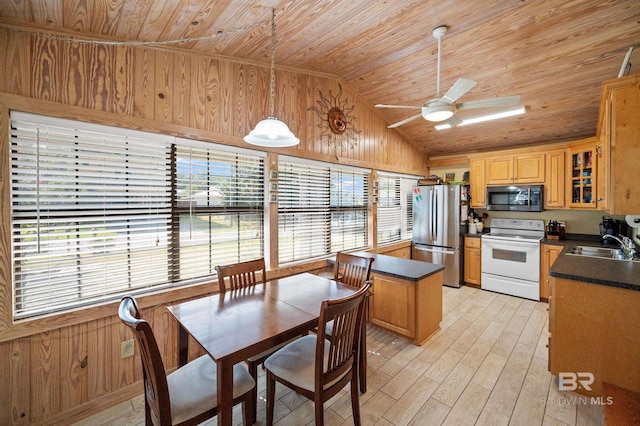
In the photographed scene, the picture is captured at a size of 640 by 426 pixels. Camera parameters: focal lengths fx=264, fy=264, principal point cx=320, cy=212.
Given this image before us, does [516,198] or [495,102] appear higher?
[495,102]

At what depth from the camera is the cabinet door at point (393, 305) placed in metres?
2.75

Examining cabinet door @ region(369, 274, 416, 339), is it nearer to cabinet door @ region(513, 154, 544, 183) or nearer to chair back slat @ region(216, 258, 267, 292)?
chair back slat @ region(216, 258, 267, 292)

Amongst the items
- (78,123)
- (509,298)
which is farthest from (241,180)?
(509,298)

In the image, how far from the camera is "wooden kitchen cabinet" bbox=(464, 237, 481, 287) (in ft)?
14.8

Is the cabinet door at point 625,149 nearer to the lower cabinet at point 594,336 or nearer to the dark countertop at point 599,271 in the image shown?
the dark countertop at point 599,271

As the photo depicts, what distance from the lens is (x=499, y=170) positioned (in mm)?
4512

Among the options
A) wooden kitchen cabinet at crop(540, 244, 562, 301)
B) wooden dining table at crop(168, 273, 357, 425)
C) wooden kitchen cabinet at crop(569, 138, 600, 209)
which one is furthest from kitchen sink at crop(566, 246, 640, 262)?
wooden dining table at crop(168, 273, 357, 425)

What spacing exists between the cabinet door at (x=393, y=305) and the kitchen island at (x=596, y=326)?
1136mm

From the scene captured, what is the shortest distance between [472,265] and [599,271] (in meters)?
2.53

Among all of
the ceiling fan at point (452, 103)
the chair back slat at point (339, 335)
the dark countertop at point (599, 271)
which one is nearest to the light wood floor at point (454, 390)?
the chair back slat at point (339, 335)

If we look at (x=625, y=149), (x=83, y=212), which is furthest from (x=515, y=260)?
(x=83, y=212)

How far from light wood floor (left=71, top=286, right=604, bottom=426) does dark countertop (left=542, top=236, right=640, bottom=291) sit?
2.97 ft

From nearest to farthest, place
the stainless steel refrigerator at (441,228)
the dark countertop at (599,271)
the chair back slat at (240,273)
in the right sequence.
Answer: the dark countertop at (599,271)
the chair back slat at (240,273)
the stainless steel refrigerator at (441,228)

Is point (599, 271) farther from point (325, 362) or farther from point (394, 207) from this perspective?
point (394, 207)
